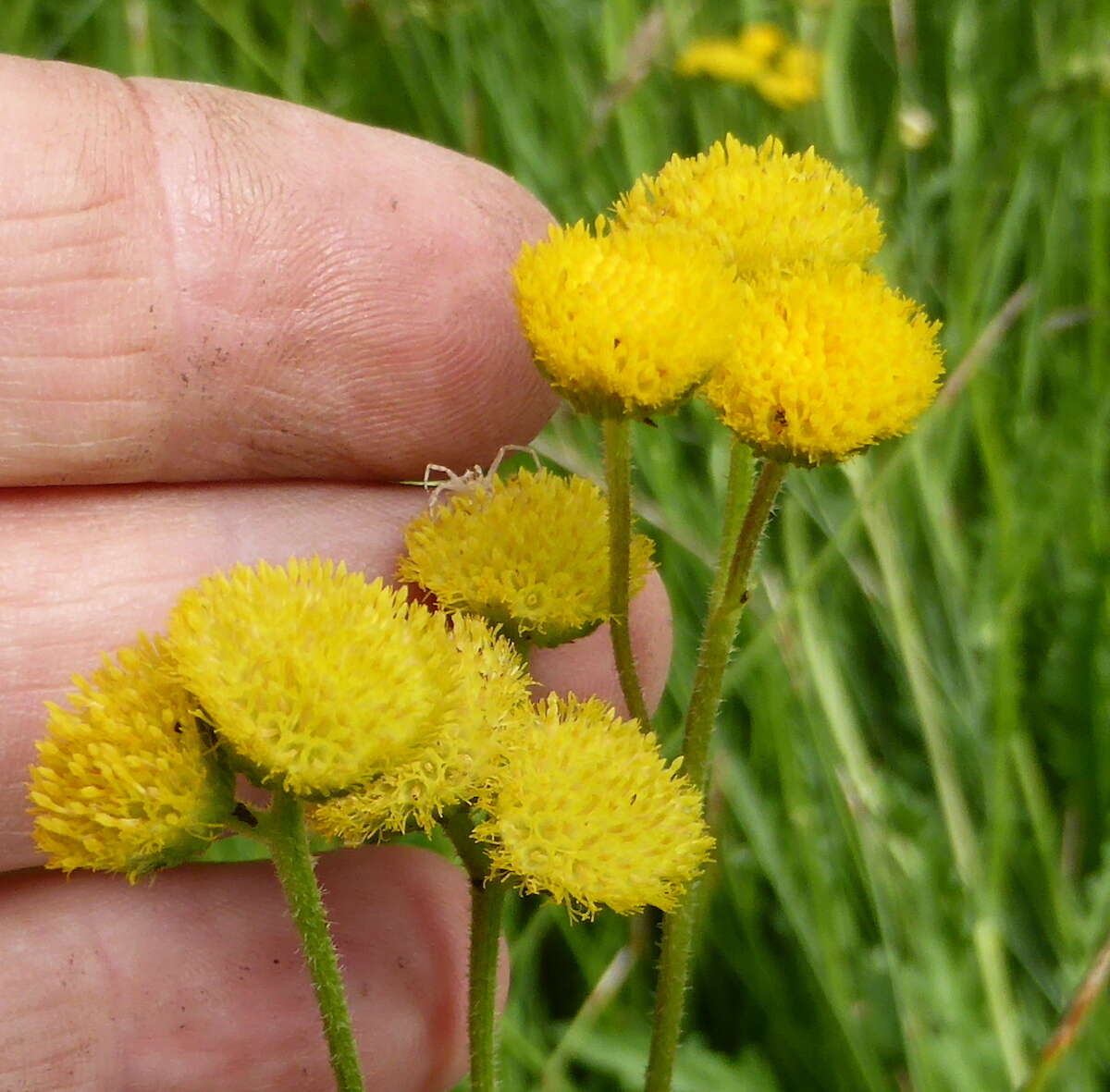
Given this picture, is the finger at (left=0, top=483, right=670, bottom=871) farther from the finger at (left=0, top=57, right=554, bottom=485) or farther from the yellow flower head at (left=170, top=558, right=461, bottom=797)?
the yellow flower head at (left=170, top=558, right=461, bottom=797)

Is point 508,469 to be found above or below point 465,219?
below

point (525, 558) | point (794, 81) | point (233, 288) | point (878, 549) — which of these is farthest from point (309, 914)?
point (794, 81)

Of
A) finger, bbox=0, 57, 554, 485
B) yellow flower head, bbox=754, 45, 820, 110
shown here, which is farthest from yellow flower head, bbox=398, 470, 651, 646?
yellow flower head, bbox=754, 45, 820, 110

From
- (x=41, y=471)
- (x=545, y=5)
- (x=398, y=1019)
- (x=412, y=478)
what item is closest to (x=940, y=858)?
(x=398, y=1019)

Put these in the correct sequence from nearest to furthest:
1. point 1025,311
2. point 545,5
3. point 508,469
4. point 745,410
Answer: point 745,410 < point 508,469 < point 1025,311 < point 545,5

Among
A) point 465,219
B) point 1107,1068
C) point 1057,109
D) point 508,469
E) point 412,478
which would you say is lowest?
point 1107,1068

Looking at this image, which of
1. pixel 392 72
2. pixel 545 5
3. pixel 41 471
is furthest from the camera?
pixel 392 72

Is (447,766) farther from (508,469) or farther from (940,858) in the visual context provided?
(508,469)
